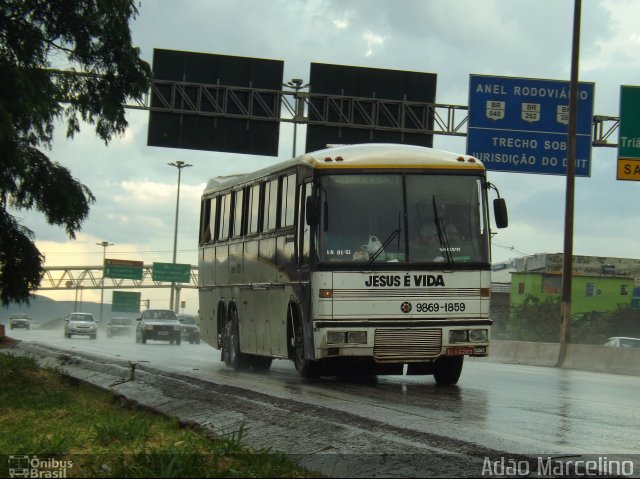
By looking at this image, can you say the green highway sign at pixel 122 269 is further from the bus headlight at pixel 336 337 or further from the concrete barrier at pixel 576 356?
the bus headlight at pixel 336 337

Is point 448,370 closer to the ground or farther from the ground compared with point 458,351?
closer to the ground

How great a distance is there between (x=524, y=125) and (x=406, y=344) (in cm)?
1680

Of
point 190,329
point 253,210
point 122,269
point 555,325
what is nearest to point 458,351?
point 253,210

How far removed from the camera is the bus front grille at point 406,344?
602 inches

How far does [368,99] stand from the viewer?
34.5 m

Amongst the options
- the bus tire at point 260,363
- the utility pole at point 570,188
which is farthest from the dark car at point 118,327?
the bus tire at point 260,363

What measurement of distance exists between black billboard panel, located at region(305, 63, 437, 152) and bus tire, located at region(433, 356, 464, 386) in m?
18.7

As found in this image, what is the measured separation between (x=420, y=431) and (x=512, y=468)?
166 centimetres

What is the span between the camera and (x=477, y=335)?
15.6m

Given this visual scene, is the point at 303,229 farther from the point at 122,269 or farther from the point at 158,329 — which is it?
the point at 122,269

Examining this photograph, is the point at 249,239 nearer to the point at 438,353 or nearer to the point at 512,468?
the point at 438,353

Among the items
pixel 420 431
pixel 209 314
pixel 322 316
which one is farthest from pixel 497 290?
pixel 420 431

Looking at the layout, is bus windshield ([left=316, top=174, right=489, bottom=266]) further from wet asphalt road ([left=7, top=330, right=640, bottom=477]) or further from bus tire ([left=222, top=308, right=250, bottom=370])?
bus tire ([left=222, top=308, right=250, bottom=370])

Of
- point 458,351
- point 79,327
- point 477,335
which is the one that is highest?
point 477,335
